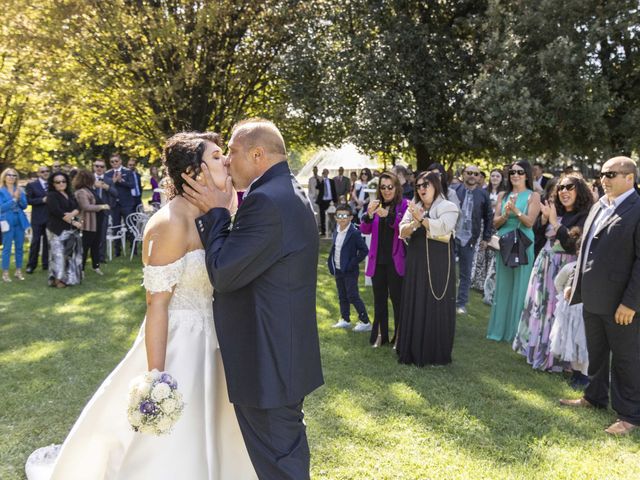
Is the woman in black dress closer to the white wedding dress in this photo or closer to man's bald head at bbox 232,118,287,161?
the white wedding dress

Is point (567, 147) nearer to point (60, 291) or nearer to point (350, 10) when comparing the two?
point (350, 10)

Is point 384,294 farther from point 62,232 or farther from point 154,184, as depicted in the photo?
point 154,184

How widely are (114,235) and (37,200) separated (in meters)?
3.15

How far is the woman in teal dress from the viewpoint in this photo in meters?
6.96

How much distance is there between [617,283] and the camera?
15.0 ft

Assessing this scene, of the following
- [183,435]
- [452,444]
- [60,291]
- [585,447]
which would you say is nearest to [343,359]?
[452,444]

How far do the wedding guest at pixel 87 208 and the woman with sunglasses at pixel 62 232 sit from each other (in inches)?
14.2

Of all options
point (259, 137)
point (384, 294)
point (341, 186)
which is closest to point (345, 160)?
point (341, 186)

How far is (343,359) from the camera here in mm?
6574

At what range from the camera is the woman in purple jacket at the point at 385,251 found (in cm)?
682

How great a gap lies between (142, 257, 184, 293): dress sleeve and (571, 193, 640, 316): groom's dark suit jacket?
3.50 m

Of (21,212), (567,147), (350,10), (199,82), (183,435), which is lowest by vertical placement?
(183,435)

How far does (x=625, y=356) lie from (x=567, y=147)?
13315 millimetres

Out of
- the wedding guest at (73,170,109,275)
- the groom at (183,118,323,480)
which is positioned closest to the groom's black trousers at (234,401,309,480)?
the groom at (183,118,323,480)
